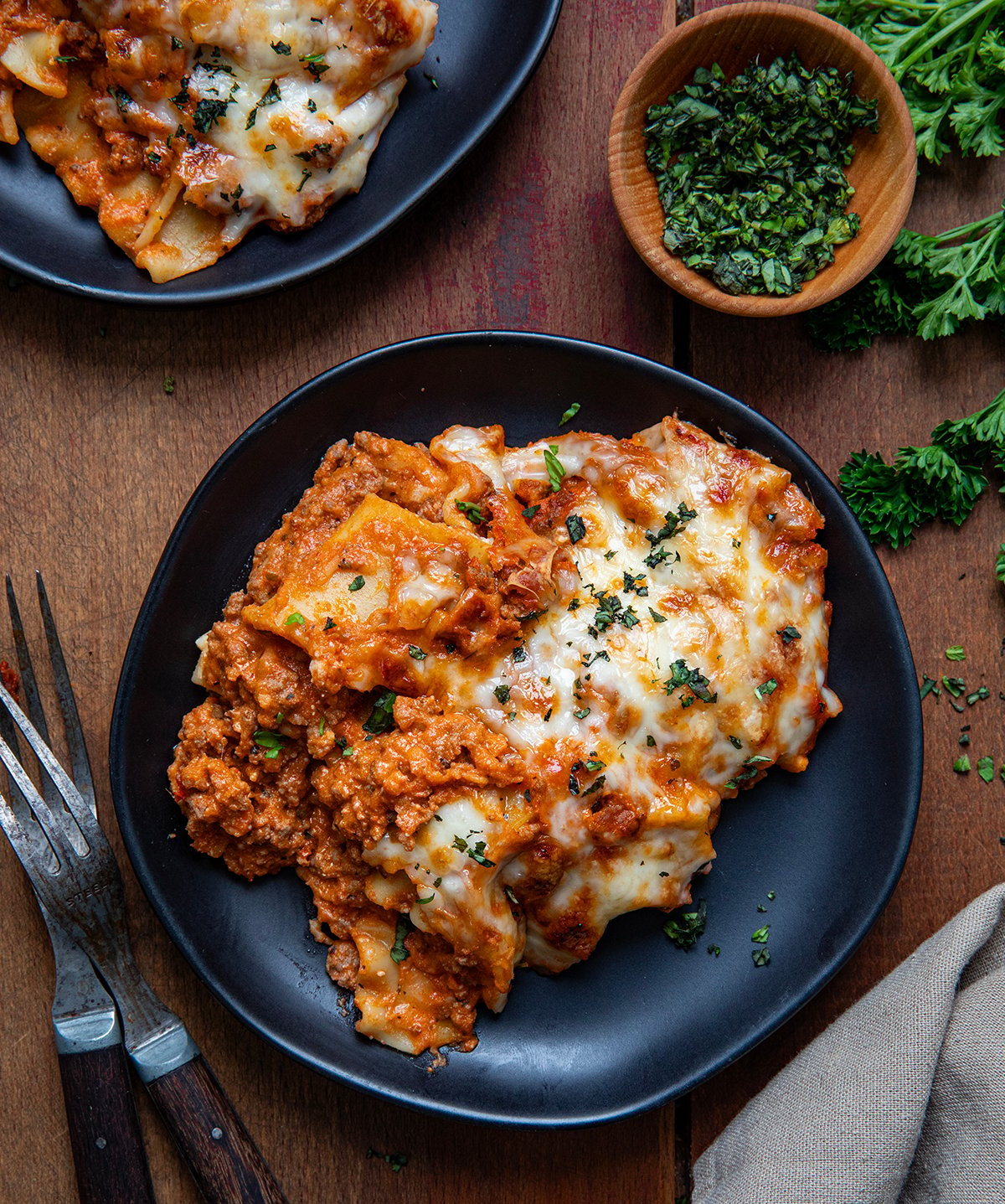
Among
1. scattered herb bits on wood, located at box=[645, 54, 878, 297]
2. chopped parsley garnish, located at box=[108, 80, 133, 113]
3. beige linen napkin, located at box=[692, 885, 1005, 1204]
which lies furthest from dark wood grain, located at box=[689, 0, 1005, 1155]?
chopped parsley garnish, located at box=[108, 80, 133, 113]

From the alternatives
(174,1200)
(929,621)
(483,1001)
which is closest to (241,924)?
(483,1001)

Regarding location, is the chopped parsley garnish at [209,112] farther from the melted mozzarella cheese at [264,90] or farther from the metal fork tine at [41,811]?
the metal fork tine at [41,811]

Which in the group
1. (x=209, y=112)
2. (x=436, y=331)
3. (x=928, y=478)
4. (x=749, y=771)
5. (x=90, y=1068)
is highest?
(x=209, y=112)

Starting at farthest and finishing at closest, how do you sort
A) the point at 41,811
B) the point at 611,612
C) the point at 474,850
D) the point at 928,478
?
the point at 928,478, the point at 41,811, the point at 611,612, the point at 474,850

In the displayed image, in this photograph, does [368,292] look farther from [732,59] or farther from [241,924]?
[241,924]

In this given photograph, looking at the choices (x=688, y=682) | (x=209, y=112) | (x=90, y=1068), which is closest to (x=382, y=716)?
(x=688, y=682)

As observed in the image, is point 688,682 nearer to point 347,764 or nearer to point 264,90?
point 347,764
